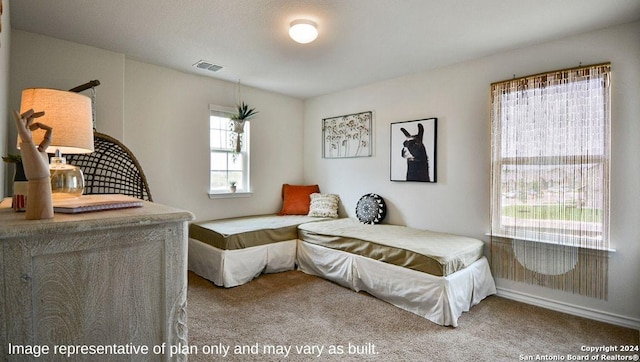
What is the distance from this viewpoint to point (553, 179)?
107 inches

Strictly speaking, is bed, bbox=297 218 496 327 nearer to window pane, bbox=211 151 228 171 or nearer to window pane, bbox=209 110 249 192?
window pane, bbox=209 110 249 192

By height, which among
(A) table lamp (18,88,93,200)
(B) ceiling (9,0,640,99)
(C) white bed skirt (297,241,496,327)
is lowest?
(C) white bed skirt (297,241,496,327)

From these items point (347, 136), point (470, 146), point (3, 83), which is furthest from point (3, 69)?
point (470, 146)

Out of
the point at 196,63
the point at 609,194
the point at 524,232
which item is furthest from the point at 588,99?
the point at 196,63

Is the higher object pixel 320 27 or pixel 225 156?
pixel 320 27

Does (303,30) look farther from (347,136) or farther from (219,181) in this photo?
(219,181)

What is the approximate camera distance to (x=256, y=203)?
4.58 m

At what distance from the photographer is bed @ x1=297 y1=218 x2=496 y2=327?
2.51 metres

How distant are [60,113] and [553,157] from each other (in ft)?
11.3

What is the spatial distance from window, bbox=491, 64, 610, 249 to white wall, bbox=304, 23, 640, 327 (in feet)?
0.28

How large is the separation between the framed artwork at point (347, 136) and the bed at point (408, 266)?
1194mm

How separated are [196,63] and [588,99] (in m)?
Result: 3.78

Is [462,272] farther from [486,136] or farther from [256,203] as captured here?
[256,203]

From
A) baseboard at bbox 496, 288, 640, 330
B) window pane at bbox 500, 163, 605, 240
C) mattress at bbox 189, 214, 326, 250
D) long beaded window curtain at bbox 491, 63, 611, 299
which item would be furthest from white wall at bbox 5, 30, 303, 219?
baseboard at bbox 496, 288, 640, 330
